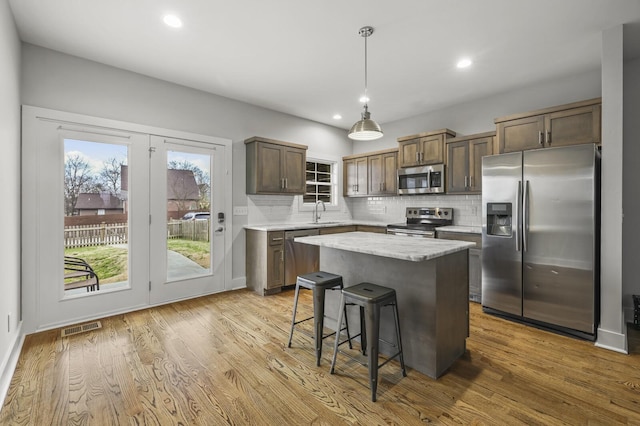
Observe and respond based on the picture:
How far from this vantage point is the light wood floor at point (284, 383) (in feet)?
5.90

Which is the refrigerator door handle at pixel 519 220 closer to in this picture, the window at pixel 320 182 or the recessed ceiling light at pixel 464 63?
the recessed ceiling light at pixel 464 63

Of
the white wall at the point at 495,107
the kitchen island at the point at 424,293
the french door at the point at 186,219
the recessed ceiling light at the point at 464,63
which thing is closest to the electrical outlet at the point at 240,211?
the french door at the point at 186,219

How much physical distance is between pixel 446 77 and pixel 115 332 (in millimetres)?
4740

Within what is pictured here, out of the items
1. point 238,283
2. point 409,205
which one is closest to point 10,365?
point 238,283

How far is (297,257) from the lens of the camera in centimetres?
456

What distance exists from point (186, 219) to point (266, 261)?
122 cm

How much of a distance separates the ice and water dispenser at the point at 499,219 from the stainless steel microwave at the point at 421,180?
125 cm

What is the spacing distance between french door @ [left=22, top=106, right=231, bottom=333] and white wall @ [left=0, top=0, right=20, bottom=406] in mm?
196

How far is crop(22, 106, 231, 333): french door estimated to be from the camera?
118 inches

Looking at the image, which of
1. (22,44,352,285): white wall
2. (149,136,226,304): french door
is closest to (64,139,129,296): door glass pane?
(149,136,226,304): french door

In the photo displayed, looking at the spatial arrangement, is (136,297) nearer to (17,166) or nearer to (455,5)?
(17,166)

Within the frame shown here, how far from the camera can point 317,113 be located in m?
5.17

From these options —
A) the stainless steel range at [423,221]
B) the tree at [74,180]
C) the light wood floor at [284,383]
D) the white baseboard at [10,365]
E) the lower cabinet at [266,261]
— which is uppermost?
the tree at [74,180]

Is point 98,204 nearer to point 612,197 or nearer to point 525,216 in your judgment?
point 525,216
